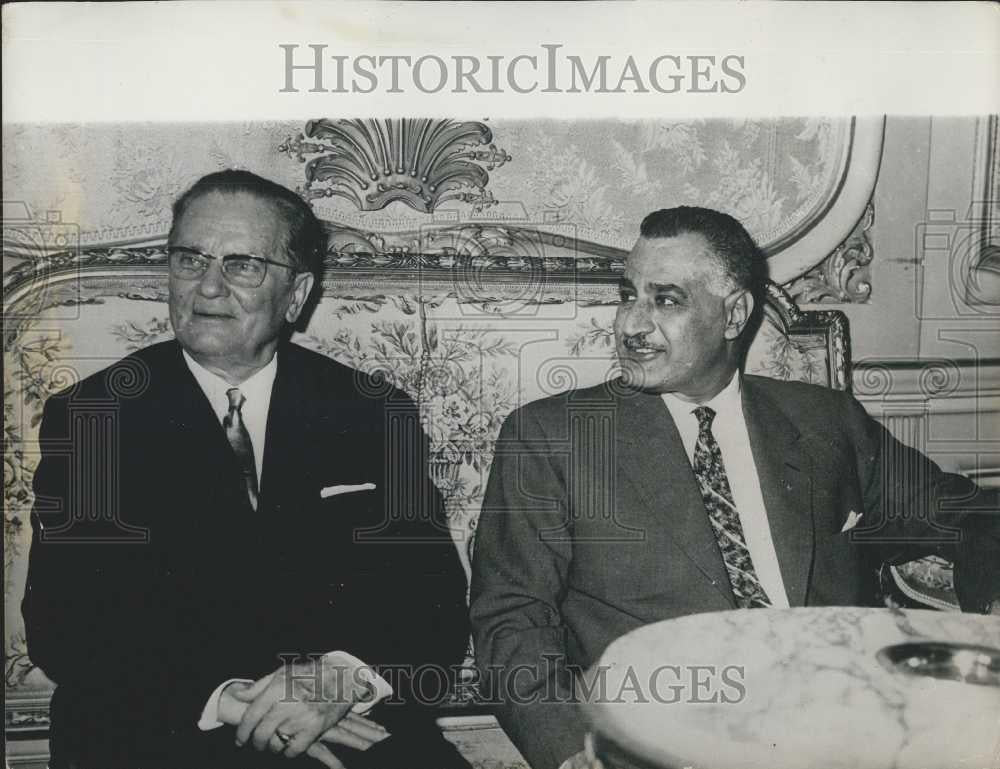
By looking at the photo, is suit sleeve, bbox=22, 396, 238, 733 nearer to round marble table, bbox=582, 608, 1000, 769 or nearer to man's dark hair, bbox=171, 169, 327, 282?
man's dark hair, bbox=171, 169, 327, 282

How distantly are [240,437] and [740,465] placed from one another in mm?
976

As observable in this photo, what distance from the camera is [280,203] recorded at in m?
1.93

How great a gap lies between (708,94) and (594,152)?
0.25m

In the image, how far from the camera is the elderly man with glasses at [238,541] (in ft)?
6.26

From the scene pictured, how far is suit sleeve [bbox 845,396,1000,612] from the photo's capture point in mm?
1991

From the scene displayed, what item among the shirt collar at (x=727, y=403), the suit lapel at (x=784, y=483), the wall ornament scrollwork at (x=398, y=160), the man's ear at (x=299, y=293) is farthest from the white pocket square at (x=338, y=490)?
the suit lapel at (x=784, y=483)

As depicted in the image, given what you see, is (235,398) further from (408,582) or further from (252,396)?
(408,582)

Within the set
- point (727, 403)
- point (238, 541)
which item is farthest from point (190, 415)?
point (727, 403)

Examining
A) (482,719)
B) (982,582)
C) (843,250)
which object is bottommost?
(482,719)

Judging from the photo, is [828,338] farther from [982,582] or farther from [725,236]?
[982,582]

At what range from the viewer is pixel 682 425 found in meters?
1.96

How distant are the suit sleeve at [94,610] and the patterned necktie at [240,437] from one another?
236 millimetres

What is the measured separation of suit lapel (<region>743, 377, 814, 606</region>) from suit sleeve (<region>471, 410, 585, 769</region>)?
40 cm

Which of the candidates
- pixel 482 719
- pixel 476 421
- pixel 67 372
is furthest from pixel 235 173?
pixel 482 719
